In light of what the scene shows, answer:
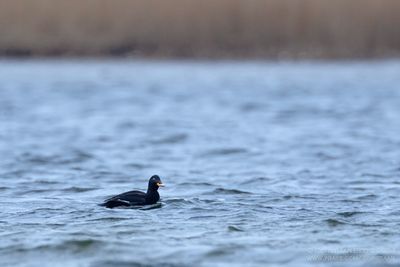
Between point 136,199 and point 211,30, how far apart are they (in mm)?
36408

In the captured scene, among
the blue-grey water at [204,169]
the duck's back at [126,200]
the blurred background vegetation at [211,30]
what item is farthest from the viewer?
the blurred background vegetation at [211,30]

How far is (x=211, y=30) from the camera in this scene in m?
52.2

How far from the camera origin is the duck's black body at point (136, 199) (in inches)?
635

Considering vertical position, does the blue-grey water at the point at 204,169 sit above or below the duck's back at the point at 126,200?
below

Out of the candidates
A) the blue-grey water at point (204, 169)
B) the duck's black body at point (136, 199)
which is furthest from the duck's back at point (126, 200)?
the blue-grey water at point (204, 169)

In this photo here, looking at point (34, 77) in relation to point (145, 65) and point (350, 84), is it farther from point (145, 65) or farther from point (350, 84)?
point (350, 84)

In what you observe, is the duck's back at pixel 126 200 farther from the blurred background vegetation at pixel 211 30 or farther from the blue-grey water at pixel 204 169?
the blurred background vegetation at pixel 211 30

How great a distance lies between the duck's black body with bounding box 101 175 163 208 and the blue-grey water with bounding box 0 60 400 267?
0.17 metres

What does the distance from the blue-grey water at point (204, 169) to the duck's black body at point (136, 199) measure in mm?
169

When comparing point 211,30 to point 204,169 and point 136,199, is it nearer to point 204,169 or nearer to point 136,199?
point 204,169

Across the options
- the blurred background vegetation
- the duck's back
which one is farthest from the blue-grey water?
the blurred background vegetation

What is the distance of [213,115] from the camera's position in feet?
110

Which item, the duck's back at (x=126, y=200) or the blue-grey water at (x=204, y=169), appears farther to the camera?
the duck's back at (x=126, y=200)

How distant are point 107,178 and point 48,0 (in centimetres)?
3561
